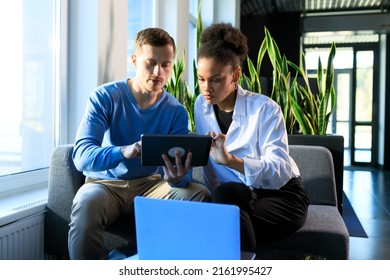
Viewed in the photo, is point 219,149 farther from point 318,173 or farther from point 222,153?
point 318,173

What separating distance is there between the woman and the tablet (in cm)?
8

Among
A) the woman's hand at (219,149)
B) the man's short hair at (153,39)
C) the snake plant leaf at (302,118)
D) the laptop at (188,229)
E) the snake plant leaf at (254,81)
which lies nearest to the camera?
the laptop at (188,229)

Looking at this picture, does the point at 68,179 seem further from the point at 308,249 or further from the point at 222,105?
the point at 308,249

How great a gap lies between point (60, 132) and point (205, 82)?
995 mm

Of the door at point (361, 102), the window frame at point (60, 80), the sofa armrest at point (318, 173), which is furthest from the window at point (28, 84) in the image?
the door at point (361, 102)

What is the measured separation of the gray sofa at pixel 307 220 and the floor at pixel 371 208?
2.00 ft

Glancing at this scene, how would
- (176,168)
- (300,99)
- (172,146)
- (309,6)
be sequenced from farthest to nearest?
(309,6) < (300,99) < (176,168) < (172,146)

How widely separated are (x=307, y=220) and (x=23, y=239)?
3.72ft

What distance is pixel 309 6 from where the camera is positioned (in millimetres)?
7340

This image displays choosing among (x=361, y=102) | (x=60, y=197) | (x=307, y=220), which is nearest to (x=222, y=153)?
(x=307, y=220)

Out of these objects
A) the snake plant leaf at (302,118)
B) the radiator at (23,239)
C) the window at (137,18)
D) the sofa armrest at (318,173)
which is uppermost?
the window at (137,18)

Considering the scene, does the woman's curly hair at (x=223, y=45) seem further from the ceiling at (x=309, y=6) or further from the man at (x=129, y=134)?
the ceiling at (x=309, y=6)

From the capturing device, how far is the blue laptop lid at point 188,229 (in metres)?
0.80

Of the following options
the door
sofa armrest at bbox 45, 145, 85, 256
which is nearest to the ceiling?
the door
